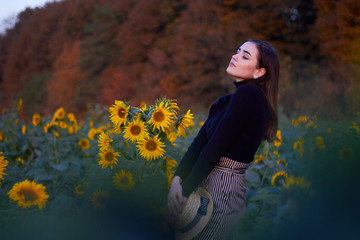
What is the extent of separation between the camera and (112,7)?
45.8 feet

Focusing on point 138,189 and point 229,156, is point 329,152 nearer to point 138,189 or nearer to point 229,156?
point 229,156

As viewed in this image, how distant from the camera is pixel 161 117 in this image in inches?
65.0

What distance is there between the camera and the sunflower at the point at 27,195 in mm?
1612

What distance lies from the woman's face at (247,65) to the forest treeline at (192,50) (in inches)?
30.5

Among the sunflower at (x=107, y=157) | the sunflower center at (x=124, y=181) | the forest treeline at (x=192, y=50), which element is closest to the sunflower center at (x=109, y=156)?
the sunflower at (x=107, y=157)

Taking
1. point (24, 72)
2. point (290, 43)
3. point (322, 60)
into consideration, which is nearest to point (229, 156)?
point (322, 60)

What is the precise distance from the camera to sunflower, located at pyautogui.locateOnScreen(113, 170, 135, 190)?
1.61 meters

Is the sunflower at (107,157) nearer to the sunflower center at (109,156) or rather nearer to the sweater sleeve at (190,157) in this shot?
the sunflower center at (109,156)

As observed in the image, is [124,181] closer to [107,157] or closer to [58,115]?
[107,157]

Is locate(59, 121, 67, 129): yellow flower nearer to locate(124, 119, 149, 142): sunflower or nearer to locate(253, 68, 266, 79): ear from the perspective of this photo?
locate(124, 119, 149, 142): sunflower

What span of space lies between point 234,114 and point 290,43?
8010mm

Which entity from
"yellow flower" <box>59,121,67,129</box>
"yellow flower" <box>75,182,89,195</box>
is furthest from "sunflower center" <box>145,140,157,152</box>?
"yellow flower" <box>59,121,67,129</box>

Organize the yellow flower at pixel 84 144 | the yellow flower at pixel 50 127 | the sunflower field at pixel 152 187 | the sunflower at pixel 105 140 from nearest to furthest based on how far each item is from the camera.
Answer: the sunflower field at pixel 152 187 < the sunflower at pixel 105 140 < the yellow flower at pixel 84 144 < the yellow flower at pixel 50 127

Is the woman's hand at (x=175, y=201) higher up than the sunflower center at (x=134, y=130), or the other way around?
the sunflower center at (x=134, y=130)
